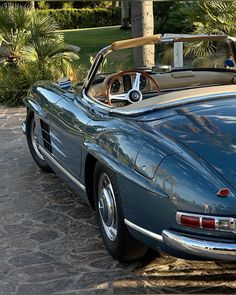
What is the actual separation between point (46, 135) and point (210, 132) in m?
2.19

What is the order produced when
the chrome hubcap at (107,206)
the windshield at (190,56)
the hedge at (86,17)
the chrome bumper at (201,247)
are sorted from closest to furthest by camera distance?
the chrome bumper at (201,247) < the chrome hubcap at (107,206) < the windshield at (190,56) < the hedge at (86,17)

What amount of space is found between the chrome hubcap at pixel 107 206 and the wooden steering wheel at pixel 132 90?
0.90 meters

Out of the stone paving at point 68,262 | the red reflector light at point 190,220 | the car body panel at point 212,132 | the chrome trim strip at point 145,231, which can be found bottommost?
the stone paving at point 68,262

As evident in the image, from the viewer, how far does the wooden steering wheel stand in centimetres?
455

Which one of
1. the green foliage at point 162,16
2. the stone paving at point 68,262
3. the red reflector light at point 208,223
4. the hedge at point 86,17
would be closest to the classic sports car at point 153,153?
the red reflector light at point 208,223

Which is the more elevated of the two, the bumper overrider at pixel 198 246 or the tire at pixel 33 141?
the bumper overrider at pixel 198 246

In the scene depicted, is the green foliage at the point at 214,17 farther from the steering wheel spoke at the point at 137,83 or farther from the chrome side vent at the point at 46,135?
the steering wheel spoke at the point at 137,83

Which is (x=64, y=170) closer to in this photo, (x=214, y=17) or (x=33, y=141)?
(x=33, y=141)

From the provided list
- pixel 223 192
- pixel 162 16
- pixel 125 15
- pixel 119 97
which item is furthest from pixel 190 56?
pixel 125 15

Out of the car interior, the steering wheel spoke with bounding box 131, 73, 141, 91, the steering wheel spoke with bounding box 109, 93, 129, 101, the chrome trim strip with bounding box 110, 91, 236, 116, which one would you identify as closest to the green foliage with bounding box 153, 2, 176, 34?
the car interior

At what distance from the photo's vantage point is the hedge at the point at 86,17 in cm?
3644

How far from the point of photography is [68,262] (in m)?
3.88

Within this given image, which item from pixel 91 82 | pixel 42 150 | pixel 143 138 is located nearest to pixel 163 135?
pixel 143 138

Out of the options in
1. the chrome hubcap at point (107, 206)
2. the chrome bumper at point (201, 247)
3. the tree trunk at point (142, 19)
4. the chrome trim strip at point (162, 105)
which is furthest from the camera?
the tree trunk at point (142, 19)
